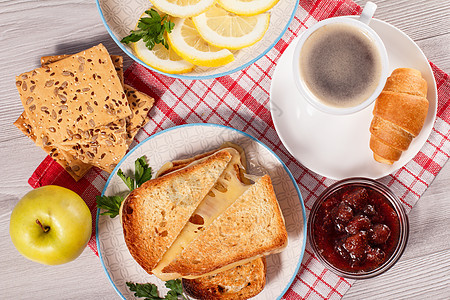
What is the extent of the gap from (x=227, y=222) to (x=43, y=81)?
37.2 inches

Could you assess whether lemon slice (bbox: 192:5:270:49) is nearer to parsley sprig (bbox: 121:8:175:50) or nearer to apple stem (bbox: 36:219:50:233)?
parsley sprig (bbox: 121:8:175:50)

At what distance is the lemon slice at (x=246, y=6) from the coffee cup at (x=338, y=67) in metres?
0.18

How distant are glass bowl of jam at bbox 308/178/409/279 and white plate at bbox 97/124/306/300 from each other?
0.12m

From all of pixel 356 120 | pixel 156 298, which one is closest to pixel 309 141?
pixel 356 120

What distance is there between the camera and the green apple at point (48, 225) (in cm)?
167

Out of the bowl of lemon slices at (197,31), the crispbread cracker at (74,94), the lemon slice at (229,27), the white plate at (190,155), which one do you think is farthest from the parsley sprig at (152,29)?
the white plate at (190,155)

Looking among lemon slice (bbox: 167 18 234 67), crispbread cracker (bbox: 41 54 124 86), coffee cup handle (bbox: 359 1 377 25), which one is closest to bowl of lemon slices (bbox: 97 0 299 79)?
lemon slice (bbox: 167 18 234 67)

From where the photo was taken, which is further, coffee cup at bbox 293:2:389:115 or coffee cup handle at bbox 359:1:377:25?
coffee cup at bbox 293:2:389:115

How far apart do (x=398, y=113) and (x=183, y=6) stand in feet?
2.89

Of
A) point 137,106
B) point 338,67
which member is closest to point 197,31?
point 137,106

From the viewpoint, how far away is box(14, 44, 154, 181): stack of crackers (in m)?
1.73

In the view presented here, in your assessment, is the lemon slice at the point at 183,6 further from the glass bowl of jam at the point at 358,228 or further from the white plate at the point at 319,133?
the glass bowl of jam at the point at 358,228

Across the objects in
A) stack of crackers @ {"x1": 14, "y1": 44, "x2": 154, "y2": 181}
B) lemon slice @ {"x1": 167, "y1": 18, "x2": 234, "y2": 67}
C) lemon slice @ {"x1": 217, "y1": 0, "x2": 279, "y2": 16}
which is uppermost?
lemon slice @ {"x1": 217, "y1": 0, "x2": 279, "y2": 16}

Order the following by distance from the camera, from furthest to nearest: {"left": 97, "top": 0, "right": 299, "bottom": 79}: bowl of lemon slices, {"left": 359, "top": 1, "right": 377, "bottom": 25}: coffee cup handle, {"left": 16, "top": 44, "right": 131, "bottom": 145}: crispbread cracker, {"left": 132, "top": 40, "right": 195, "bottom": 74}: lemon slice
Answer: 1. {"left": 16, "top": 44, "right": 131, "bottom": 145}: crispbread cracker
2. {"left": 132, "top": 40, "right": 195, "bottom": 74}: lemon slice
3. {"left": 97, "top": 0, "right": 299, "bottom": 79}: bowl of lemon slices
4. {"left": 359, "top": 1, "right": 377, "bottom": 25}: coffee cup handle
